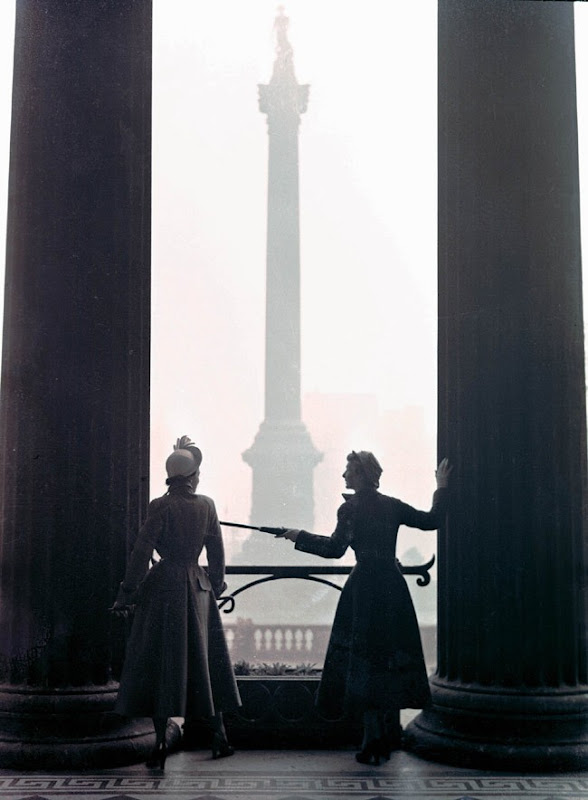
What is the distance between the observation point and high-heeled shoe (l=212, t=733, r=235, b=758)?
5.41 meters

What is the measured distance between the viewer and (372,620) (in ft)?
17.4

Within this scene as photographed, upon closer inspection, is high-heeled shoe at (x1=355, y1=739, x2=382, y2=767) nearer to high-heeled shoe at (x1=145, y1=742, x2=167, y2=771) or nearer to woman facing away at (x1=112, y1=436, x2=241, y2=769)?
woman facing away at (x1=112, y1=436, x2=241, y2=769)

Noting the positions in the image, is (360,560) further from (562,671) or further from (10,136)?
(10,136)

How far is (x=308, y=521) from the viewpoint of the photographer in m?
23.1

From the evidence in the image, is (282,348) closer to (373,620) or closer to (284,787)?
(373,620)

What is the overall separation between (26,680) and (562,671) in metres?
2.62

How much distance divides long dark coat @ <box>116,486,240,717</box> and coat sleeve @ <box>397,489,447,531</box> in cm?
94

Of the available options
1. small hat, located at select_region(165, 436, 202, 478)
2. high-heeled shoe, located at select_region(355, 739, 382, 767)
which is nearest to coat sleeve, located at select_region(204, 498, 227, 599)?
small hat, located at select_region(165, 436, 202, 478)

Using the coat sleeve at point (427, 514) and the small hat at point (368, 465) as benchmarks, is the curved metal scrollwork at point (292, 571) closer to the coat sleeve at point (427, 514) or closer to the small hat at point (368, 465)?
the coat sleeve at point (427, 514)

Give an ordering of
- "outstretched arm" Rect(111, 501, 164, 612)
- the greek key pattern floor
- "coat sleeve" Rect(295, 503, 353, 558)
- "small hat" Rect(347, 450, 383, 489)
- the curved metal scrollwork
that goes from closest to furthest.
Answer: the greek key pattern floor, "outstretched arm" Rect(111, 501, 164, 612), "coat sleeve" Rect(295, 503, 353, 558), "small hat" Rect(347, 450, 383, 489), the curved metal scrollwork

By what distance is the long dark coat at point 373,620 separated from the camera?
17.1 feet

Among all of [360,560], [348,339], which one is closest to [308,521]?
[348,339]

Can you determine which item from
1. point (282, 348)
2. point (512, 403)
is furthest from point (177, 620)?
point (282, 348)

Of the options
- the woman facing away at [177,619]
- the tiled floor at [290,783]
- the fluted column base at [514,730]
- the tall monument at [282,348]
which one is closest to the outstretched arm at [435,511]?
the fluted column base at [514,730]
